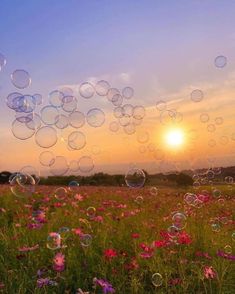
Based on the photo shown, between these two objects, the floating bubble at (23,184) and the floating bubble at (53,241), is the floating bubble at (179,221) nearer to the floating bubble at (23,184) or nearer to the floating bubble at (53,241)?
the floating bubble at (53,241)

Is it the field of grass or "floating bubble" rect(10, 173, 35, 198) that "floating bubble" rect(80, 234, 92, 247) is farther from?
"floating bubble" rect(10, 173, 35, 198)

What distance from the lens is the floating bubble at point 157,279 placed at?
16.4 ft

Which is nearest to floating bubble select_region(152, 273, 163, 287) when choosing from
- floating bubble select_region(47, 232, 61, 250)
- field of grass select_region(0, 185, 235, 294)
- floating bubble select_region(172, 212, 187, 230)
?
field of grass select_region(0, 185, 235, 294)

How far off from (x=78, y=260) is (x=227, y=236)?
2.66 m

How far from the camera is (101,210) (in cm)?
917

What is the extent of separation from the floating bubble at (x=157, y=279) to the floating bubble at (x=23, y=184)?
452 centimetres

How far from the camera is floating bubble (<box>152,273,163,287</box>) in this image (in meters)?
4.99

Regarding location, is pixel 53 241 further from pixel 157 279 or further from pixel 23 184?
pixel 23 184

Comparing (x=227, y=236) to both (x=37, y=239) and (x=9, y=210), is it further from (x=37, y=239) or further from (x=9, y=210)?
(x=9, y=210)

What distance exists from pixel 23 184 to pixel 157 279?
4663 mm

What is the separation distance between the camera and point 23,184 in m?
9.27

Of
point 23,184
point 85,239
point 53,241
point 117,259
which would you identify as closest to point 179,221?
point 117,259

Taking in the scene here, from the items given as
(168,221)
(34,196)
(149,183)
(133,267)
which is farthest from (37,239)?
(149,183)

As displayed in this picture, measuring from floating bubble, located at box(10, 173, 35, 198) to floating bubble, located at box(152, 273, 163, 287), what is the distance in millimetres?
4518
